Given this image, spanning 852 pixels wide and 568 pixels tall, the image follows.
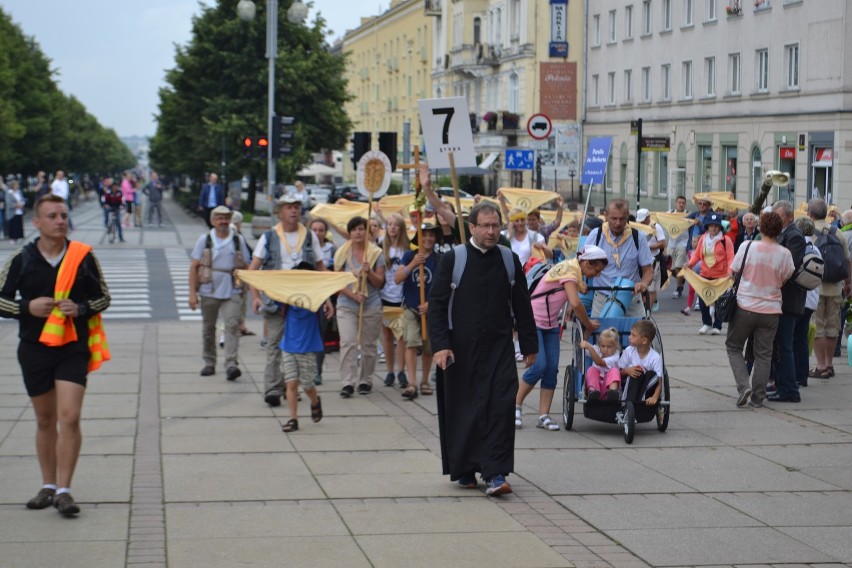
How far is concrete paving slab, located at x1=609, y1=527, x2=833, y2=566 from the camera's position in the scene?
7.28m

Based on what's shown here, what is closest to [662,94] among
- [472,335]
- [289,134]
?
[289,134]

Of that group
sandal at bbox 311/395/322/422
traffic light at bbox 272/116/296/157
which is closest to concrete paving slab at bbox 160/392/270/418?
sandal at bbox 311/395/322/422

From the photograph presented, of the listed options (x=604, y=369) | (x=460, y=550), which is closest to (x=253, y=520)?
(x=460, y=550)

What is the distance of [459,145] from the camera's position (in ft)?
38.2

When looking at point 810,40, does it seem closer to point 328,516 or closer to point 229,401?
point 229,401

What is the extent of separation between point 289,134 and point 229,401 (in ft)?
67.1

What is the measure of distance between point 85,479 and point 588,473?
3332 millimetres

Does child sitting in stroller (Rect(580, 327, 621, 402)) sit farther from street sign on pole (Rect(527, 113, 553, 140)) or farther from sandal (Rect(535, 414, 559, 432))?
street sign on pole (Rect(527, 113, 553, 140))

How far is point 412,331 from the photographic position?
13375 mm

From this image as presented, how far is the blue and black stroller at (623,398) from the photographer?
11.1 meters

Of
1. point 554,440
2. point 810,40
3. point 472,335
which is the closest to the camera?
point 472,335

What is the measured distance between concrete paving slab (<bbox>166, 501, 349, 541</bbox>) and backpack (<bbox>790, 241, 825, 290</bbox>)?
6075 millimetres

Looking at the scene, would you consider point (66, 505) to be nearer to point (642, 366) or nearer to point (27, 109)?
point (642, 366)

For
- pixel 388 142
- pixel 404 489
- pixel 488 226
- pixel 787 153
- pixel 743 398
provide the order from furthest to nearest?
pixel 787 153 < pixel 388 142 < pixel 743 398 < pixel 404 489 < pixel 488 226
